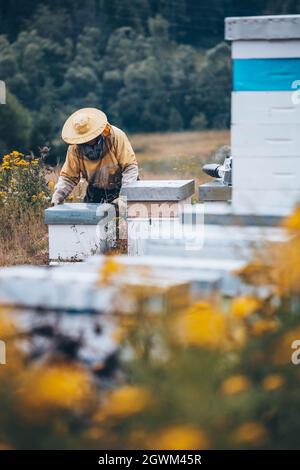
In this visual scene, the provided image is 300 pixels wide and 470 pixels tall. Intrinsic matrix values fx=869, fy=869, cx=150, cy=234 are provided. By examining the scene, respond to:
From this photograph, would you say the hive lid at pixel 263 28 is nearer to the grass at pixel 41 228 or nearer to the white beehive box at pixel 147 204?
the white beehive box at pixel 147 204

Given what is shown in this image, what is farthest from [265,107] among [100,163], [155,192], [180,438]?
[100,163]

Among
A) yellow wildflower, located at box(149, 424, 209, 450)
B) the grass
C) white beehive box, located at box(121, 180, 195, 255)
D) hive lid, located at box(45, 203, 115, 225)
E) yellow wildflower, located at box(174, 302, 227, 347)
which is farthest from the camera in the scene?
the grass

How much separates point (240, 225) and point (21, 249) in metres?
4.70

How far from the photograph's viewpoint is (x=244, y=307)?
2225 millimetres

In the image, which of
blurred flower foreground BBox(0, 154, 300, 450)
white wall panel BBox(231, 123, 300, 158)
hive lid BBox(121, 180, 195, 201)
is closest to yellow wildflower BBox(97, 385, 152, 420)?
blurred flower foreground BBox(0, 154, 300, 450)

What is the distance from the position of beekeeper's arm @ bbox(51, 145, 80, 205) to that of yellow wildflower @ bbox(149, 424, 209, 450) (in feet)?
17.4

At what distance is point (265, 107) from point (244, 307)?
240 centimetres

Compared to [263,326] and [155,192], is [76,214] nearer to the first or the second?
[155,192]

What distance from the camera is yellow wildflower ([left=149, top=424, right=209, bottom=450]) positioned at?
191 cm

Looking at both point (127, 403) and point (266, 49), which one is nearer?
point (127, 403)

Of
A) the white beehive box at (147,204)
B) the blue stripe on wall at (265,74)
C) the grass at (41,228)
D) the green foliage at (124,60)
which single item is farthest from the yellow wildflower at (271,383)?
the green foliage at (124,60)

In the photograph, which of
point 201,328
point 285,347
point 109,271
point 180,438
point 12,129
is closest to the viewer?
point 180,438

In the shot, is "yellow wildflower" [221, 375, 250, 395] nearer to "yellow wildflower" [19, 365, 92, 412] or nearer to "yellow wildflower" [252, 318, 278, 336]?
"yellow wildflower" [252, 318, 278, 336]

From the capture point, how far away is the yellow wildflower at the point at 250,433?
1.98 m
